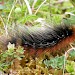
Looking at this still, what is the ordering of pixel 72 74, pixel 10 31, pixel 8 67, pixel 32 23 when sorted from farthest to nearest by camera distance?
pixel 32 23 < pixel 10 31 < pixel 8 67 < pixel 72 74

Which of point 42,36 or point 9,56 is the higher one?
point 42,36

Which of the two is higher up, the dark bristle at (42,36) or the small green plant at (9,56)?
the dark bristle at (42,36)

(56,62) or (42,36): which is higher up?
(42,36)

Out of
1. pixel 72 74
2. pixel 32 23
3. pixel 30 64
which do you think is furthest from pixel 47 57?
pixel 32 23

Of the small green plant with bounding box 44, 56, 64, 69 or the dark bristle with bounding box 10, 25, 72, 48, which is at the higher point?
the dark bristle with bounding box 10, 25, 72, 48

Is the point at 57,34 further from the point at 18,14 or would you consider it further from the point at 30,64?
the point at 18,14

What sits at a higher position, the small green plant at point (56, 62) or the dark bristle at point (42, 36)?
the dark bristle at point (42, 36)

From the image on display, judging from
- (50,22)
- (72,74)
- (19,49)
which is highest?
(50,22)

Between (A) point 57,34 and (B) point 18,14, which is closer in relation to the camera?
(A) point 57,34

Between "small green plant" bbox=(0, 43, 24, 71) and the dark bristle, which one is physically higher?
the dark bristle

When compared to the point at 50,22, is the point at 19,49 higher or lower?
lower

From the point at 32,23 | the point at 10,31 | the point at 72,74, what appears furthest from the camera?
the point at 32,23
